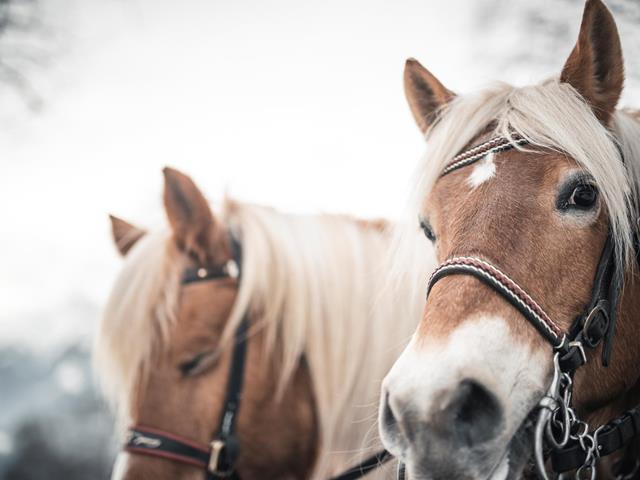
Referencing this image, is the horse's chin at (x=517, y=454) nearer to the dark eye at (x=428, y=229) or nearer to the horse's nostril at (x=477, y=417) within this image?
the horse's nostril at (x=477, y=417)

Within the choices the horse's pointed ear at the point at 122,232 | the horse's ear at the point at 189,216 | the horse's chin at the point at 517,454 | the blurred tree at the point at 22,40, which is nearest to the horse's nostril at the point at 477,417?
the horse's chin at the point at 517,454

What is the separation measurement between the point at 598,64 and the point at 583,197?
0.49 meters

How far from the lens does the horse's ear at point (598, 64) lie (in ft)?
4.40

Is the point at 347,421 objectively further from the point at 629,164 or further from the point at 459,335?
the point at 629,164

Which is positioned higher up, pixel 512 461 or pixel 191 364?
pixel 512 461

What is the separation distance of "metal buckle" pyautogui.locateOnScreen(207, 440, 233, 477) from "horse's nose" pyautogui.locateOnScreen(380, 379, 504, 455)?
4.20ft

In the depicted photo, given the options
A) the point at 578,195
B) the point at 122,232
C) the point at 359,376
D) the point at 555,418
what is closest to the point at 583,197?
the point at 578,195

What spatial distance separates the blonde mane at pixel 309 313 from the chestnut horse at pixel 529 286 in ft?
2.46

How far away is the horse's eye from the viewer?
123cm

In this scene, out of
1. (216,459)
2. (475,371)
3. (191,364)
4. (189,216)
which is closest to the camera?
(475,371)

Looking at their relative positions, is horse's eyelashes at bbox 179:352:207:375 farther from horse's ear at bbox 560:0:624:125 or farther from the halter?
horse's ear at bbox 560:0:624:125

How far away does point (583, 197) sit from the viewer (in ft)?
4.03

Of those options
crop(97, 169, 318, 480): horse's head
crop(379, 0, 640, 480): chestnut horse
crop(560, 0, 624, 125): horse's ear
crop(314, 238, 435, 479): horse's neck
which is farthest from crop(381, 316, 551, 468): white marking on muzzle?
crop(97, 169, 318, 480): horse's head

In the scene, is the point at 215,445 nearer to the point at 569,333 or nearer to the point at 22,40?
the point at 569,333
